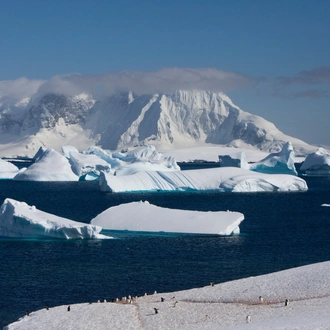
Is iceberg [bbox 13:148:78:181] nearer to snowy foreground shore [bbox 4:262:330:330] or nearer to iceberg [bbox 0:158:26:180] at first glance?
iceberg [bbox 0:158:26:180]

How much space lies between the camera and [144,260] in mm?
40031

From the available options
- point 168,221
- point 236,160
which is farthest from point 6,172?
point 168,221

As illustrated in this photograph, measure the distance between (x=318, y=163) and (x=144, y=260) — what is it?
9338 cm

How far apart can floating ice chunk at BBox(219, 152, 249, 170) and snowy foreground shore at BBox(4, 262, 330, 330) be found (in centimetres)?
7643

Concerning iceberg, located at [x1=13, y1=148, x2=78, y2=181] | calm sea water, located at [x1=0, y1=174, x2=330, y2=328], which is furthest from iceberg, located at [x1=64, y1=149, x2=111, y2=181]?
calm sea water, located at [x1=0, y1=174, x2=330, y2=328]

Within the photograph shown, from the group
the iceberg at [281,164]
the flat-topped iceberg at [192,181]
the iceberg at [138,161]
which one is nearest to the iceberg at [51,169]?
the iceberg at [138,161]

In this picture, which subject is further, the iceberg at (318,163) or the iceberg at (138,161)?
the iceberg at (318,163)

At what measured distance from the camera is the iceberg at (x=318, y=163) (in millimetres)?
126312

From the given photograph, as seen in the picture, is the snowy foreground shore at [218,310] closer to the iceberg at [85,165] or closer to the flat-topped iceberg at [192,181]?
the flat-topped iceberg at [192,181]

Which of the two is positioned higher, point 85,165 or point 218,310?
point 218,310

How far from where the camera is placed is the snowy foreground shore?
2616 cm

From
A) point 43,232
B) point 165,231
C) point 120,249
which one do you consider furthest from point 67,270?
point 165,231

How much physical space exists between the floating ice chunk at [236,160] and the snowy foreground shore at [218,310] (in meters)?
76.4

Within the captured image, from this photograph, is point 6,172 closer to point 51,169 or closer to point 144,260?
point 51,169
